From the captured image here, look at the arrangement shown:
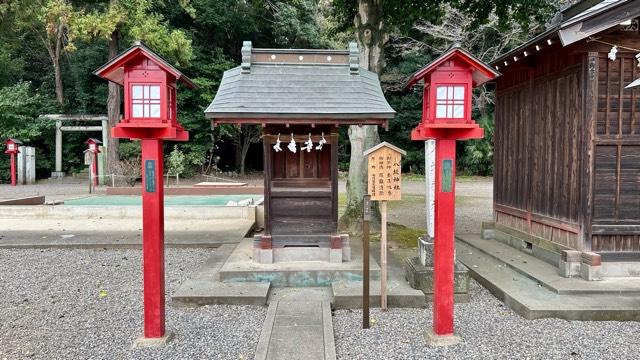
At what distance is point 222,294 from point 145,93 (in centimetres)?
270

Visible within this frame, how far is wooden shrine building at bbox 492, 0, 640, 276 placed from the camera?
543cm

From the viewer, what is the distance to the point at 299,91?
5.91m

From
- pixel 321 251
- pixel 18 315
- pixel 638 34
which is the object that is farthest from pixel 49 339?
pixel 638 34

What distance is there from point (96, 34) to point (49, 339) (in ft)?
53.6

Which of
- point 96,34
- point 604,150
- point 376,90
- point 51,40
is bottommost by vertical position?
point 604,150

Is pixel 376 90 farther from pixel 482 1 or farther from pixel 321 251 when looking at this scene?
pixel 482 1

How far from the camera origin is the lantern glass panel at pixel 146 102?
404 centimetres

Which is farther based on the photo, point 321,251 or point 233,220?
point 233,220

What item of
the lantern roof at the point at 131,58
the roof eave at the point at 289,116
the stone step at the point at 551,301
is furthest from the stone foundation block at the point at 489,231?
the lantern roof at the point at 131,58

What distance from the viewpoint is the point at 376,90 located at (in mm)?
6453

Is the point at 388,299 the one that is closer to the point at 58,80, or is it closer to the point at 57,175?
the point at 57,175

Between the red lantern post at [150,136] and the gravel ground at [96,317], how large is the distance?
0.38m

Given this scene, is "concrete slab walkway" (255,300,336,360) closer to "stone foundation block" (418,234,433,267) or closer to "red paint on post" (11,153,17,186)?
"stone foundation block" (418,234,433,267)

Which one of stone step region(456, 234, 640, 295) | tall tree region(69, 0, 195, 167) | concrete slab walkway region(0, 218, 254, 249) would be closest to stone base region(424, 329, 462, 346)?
stone step region(456, 234, 640, 295)
